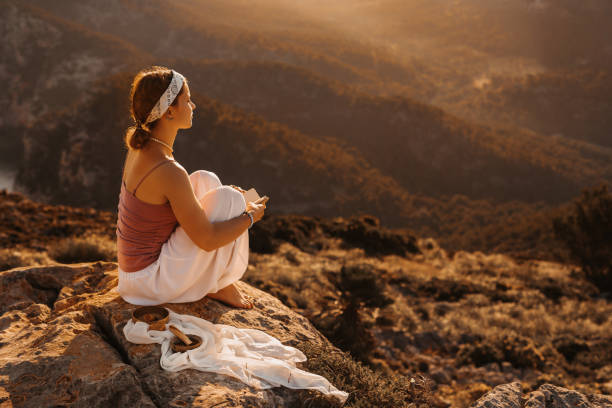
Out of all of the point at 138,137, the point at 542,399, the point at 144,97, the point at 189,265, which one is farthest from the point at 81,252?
the point at 542,399

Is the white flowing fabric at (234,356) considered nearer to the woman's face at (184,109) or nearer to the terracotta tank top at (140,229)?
the terracotta tank top at (140,229)

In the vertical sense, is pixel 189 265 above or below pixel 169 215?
below

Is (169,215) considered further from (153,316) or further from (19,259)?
(19,259)

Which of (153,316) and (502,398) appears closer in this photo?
(153,316)

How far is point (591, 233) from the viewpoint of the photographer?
12.6 m

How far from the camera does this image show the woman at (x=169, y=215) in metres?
2.44

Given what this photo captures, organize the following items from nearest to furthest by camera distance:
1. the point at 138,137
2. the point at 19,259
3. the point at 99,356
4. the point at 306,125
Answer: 1. the point at 99,356
2. the point at 138,137
3. the point at 19,259
4. the point at 306,125

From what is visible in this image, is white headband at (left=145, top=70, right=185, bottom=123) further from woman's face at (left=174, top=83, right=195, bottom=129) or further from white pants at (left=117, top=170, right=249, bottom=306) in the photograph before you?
white pants at (left=117, top=170, right=249, bottom=306)

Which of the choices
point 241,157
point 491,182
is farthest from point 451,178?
point 241,157

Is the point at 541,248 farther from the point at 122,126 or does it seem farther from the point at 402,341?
the point at 122,126

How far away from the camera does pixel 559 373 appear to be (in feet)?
19.1

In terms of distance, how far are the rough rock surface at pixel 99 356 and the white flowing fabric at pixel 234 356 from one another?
5 centimetres

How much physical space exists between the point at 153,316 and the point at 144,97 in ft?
4.15

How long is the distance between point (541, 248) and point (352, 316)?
1658 centimetres
